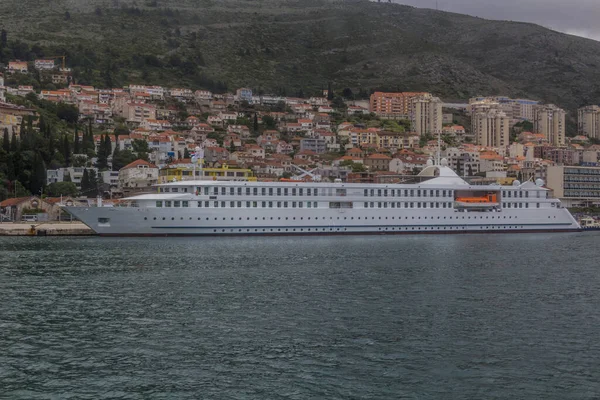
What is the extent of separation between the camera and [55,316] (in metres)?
17.9

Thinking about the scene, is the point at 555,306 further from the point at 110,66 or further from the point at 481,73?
the point at 481,73

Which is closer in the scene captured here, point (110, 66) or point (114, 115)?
point (114, 115)

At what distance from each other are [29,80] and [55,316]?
102m

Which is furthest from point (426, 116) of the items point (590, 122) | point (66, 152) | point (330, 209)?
point (330, 209)

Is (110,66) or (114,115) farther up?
(110,66)

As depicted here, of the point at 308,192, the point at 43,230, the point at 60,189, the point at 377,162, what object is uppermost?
the point at 377,162

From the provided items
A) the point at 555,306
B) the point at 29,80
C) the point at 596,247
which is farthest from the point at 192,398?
the point at 29,80

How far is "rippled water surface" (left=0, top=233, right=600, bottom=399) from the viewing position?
12617mm

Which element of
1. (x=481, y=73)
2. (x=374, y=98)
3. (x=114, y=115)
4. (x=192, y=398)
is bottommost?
(x=192, y=398)

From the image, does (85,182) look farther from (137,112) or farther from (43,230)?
(137,112)

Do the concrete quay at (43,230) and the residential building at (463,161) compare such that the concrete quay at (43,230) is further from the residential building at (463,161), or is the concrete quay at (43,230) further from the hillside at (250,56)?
the hillside at (250,56)

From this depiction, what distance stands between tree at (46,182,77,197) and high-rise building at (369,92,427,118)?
8282 cm

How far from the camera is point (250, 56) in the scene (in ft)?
562

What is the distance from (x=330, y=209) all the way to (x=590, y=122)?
123876 mm
